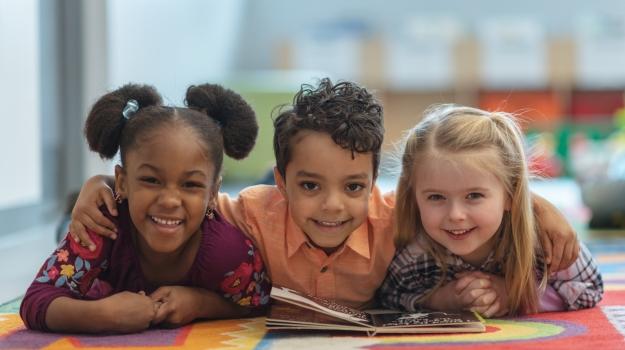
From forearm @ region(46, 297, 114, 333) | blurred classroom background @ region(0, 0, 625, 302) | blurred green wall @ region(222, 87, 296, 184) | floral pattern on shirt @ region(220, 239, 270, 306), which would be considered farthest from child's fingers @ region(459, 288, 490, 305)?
blurred green wall @ region(222, 87, 296, 184)

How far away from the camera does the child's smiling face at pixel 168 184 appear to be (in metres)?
1.31

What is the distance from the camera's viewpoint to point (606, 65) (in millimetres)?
5773

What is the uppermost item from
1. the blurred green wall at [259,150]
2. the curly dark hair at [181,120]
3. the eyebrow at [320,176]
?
the curly dark hair at [181,120]

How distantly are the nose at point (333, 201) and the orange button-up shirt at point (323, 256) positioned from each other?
4.4 inches

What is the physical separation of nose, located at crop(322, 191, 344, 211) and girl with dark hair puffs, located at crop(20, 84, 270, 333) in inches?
6.1

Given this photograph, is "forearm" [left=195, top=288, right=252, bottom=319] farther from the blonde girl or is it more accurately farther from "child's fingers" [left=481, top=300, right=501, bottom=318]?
"child's fingers" [left=481, top=300, right=501, bottom=318]

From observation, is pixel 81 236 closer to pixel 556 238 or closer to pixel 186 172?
pixel 186 172

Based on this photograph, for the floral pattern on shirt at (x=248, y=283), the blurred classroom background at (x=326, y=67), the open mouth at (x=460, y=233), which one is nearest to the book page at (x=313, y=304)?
the floral pattern on shirt at (x=248, y=283)

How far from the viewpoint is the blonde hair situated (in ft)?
4.68

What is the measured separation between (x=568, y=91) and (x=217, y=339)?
5.15 m

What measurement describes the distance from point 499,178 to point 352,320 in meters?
0.36

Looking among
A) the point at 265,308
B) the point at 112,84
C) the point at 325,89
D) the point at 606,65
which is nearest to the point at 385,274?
the point at 265,308

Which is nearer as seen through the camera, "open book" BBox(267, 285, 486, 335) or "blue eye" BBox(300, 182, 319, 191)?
"open book" BBox(267, 285, 486, 335)

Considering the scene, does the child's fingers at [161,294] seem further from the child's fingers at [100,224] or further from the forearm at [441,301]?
the forearm at [441,301]
